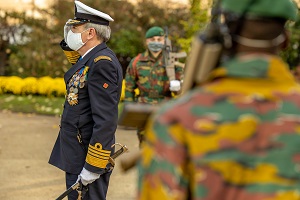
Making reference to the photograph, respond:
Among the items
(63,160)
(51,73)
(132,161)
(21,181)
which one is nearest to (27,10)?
(51,73)

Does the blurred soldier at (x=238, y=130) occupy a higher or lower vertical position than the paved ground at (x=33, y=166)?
higher

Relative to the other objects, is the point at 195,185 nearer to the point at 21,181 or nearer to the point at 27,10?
the point at 21,181

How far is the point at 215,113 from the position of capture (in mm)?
Result: 1455

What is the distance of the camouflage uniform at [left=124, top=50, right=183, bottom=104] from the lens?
6203 millimetres

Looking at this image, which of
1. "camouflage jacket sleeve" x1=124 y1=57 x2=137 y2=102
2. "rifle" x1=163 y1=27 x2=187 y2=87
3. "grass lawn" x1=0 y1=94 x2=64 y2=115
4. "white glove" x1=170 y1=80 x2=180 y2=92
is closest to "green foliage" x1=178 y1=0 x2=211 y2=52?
"grass lawn" x1=0 y1=94 x2=64 y2=115

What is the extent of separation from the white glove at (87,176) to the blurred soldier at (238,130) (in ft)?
6.43

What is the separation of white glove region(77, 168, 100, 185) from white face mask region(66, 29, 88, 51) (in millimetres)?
832

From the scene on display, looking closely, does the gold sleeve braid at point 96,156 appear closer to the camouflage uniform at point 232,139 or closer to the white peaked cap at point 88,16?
the white peaked cap at point 88,16

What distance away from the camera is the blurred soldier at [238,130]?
1.45m

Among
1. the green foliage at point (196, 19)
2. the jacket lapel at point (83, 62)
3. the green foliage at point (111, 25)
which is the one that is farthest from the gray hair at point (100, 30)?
the green foliage at point (111, 25)

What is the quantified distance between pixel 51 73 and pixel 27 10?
3.45 meters

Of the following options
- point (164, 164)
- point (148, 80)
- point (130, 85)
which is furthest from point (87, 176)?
point (130, 85)

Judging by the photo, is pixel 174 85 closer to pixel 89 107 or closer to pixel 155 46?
pixel 155 46

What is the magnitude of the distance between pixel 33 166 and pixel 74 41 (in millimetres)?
3502
